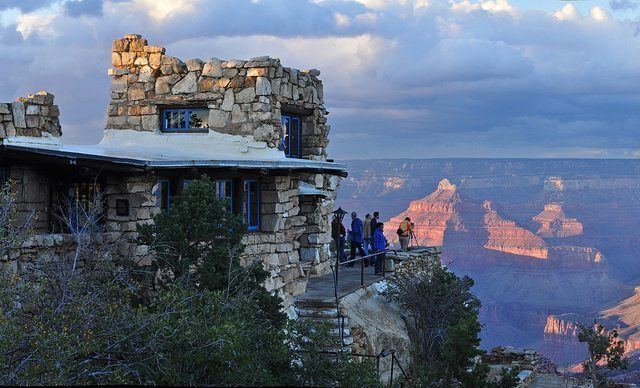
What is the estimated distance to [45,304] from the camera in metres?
11.8

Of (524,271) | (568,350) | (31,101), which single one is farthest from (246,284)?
(524,271)

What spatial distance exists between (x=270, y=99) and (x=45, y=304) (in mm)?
9307

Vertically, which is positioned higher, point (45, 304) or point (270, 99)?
point (270, 99)

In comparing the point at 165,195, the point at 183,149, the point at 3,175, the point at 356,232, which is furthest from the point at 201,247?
the point at 356,232

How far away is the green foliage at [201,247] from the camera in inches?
555

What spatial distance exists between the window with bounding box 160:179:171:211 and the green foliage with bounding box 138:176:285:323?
3.13 metres

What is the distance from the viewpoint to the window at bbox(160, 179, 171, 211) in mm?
17906

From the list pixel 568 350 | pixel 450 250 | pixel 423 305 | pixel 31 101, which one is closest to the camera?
pixel 31 101

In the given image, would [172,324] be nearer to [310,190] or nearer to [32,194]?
[32,194]

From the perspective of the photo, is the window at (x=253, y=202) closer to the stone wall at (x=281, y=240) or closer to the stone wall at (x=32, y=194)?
the stone wall at (x=281, y=240)

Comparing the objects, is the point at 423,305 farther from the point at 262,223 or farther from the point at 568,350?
the point at 568,350

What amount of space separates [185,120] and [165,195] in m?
3.22

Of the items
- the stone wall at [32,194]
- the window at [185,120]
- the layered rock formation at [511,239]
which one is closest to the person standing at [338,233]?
the window at [185,120]

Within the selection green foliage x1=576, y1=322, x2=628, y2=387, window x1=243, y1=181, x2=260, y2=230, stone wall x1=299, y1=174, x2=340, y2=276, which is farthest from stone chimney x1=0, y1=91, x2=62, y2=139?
green foliage x1=576, y1=322, x2=628, y2=387
